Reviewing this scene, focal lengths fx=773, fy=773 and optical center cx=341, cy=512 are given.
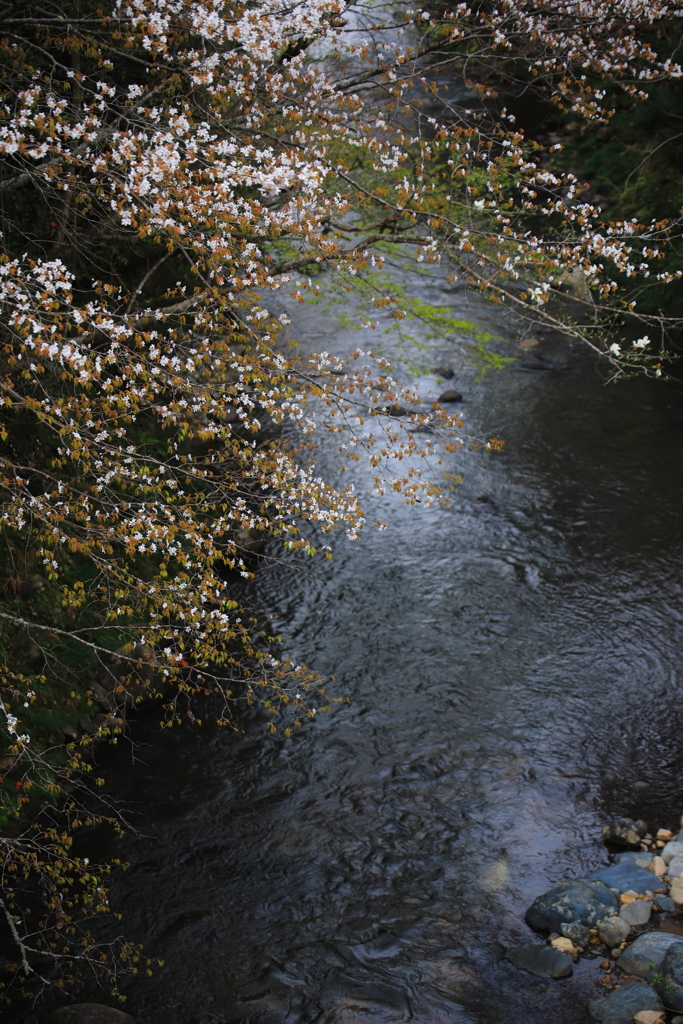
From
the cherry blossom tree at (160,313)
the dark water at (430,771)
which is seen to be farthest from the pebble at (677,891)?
the cherry blossom tree at (160,313)

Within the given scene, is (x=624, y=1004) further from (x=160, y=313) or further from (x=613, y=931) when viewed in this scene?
(x=160, y=313)

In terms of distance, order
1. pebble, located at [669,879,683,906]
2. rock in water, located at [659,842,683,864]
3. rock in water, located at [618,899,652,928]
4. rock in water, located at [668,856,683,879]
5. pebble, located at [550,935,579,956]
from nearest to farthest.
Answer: pebble, located at [550,935,579,956] < rock in water, located at [618,899,652,928] < pebble, located at [669,879,683,906] < rock in water, located at [668,856,683,879] < rock in water, located at [659,842,683,864]

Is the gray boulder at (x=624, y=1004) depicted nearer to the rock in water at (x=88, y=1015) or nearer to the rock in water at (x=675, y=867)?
the rock in water at (x=675, y=867)

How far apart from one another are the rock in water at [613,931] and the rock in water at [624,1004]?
50 cm

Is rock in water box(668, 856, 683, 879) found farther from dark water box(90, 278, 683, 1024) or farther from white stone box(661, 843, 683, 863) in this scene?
dark water box(90, 278, 683, 1024)

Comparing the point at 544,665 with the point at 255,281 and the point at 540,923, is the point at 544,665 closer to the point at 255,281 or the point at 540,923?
the point at 540,923

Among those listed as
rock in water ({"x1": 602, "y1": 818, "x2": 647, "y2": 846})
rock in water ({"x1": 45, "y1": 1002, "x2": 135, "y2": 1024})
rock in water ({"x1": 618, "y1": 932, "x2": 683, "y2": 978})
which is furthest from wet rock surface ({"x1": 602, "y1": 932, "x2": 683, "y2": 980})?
rock in water ({"x1": 45, "y1": 1002, "x2": 135, "y2": 1024})

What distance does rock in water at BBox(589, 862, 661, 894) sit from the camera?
6.11m

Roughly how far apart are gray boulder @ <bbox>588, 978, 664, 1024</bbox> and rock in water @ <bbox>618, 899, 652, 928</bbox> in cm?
67

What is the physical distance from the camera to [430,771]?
7.38 m

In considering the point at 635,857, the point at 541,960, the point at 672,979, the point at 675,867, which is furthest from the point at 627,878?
the point at 672,979

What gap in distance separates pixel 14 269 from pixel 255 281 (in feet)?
5.95

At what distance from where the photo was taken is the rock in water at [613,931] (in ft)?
18.7

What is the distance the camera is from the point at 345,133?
24.6ft
